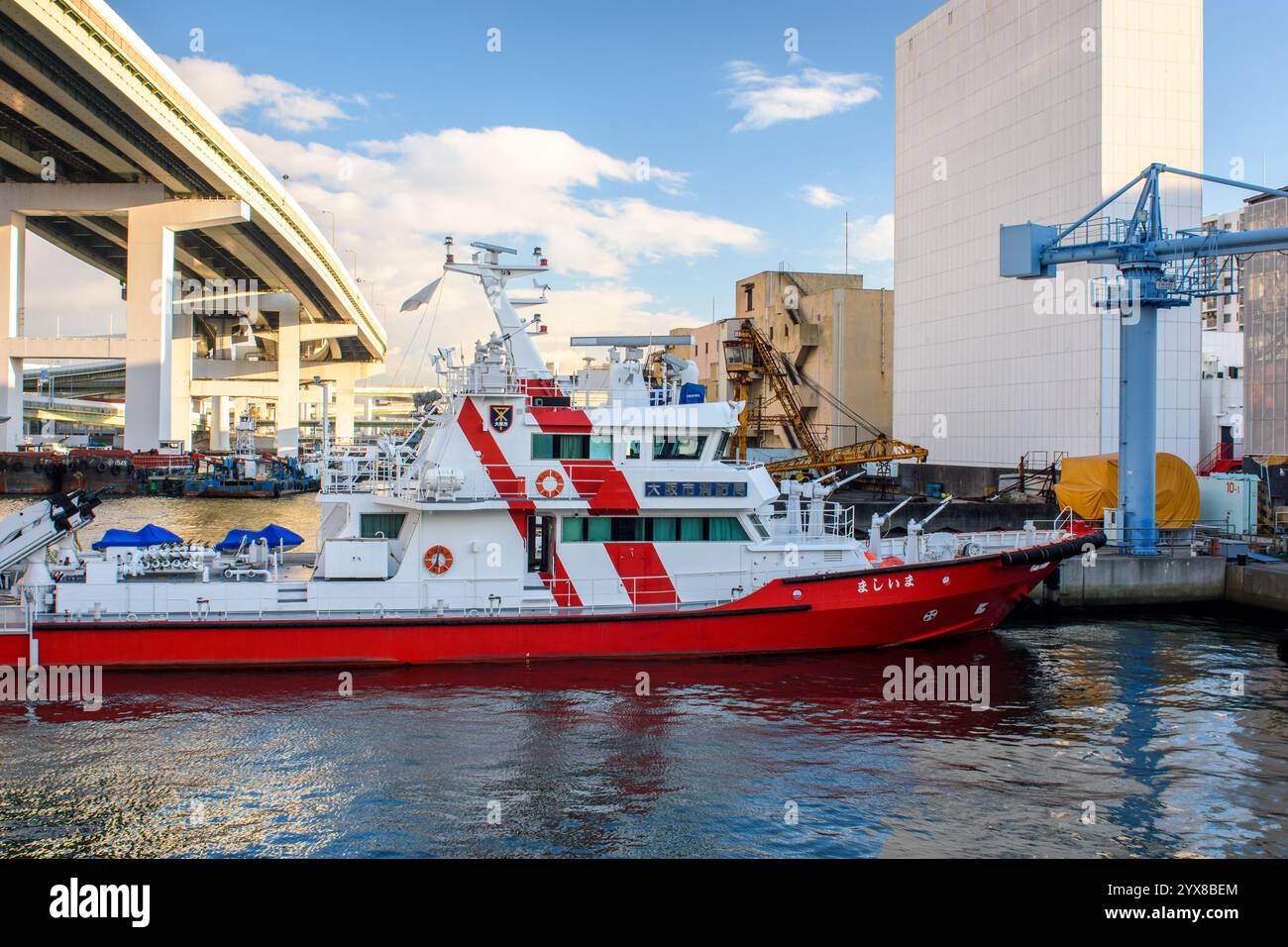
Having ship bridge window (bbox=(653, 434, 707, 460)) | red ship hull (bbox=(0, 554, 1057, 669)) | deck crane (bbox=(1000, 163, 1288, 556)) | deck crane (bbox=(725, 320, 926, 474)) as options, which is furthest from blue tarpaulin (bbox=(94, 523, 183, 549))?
deck crane (bbox=(725, 320, 926, 474))

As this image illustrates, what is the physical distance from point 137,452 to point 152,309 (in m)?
8.38

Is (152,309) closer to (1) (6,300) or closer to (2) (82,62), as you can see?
(1) (6,300)

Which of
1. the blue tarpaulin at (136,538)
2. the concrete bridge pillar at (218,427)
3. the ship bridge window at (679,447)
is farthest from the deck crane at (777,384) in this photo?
the concrete bridge pillar at (218,427)

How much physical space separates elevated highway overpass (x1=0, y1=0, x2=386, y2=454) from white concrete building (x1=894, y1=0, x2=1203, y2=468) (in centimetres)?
3189

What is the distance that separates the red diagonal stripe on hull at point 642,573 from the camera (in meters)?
16.8

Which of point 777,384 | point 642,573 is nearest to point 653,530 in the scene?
point 642,573

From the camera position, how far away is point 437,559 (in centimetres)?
1623

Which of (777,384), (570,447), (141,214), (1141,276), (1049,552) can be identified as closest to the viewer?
(570,447)

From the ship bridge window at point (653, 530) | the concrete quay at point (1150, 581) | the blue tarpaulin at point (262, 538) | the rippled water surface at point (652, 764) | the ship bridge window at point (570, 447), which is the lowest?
the rippled water surface at point (652, 764)

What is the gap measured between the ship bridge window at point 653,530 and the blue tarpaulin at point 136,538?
702 centimetres

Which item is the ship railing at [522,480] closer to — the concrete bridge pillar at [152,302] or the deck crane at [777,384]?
the deck crane at [777,384]

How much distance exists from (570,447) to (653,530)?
2036 millimetres

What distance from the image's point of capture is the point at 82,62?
3584cm

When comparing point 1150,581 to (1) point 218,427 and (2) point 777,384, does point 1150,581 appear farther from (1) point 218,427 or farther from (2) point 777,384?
(1) point 218,427
